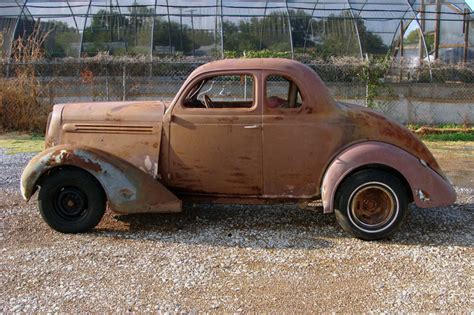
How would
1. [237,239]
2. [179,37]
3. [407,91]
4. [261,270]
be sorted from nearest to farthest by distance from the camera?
[261,270] → [237,239] → [407,91] → [179,37]

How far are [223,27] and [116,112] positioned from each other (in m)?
16.3

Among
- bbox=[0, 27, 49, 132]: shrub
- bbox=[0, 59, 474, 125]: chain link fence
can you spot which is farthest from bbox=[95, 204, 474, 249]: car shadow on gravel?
bbox=[0, 27, 49, 132]: shrub

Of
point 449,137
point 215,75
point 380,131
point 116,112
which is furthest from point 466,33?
point 116,112

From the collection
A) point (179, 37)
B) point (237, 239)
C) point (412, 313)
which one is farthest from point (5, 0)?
point (412, 313)

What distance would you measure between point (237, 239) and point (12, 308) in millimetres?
2302

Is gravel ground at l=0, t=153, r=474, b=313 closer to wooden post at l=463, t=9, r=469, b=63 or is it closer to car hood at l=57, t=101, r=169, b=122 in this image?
car hood at l=57, t=101, r=169, b=122

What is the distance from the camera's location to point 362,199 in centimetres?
528

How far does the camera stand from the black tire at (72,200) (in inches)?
209

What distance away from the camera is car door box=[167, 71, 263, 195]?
5.35 m

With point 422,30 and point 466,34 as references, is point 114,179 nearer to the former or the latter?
point 422,30

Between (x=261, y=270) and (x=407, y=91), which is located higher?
(x=407, y=91)

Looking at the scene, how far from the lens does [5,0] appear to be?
71.6ft

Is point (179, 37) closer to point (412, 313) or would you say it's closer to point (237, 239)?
point (237, 239)

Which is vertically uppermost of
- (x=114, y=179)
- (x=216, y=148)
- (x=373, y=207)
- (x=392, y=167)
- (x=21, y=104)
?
(x=21, y=104)
